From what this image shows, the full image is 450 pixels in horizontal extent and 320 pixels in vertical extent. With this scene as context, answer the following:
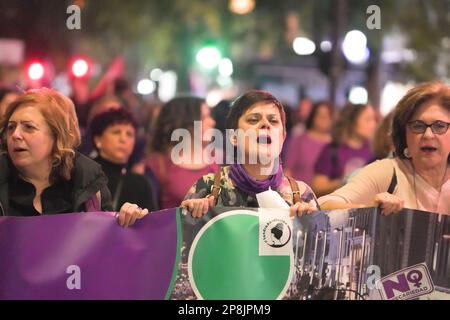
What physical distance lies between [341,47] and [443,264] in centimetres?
1360

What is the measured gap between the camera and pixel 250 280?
16.6 feet

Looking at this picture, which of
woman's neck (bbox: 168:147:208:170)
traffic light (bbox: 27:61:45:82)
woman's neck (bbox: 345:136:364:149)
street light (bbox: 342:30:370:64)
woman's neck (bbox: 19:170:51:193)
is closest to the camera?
woman's neck (bbox: 19:170:51:193)

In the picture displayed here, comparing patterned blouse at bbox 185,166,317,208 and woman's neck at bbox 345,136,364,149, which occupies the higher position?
woman's neck at bbox 345,136,364,149

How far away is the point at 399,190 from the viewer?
17.5 feet

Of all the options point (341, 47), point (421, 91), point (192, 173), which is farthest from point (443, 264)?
point (341, 47)

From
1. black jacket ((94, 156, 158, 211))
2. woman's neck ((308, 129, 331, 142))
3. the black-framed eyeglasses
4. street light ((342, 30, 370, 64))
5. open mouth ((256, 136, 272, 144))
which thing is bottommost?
black jacket ((94, 156, 158, 211))

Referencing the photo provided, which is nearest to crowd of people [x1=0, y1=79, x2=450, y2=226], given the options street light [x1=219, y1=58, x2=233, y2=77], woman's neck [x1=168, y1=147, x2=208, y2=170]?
woman's neck [x1=168, y1=147, x2=208, y2=170]

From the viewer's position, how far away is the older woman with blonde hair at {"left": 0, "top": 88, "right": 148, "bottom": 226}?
5.25 m

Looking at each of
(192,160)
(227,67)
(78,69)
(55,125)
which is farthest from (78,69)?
(55,125)

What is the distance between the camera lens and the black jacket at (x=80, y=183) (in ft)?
17.2

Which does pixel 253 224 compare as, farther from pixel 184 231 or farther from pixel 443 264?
pixel 443 264

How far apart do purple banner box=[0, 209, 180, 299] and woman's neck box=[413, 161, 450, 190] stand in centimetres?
131

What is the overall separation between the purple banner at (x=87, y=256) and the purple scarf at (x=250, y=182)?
0.38m

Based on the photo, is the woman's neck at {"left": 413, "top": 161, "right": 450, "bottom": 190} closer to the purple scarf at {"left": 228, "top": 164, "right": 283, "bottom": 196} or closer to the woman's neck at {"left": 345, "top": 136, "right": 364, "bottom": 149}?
the purple scarf at {"left": 228, "top": 164, "right": 283, "bottom": 196}
